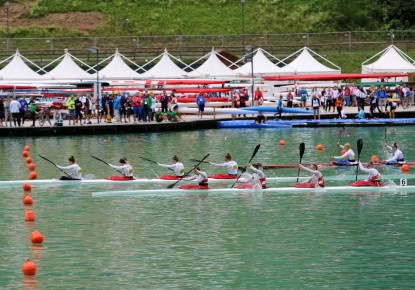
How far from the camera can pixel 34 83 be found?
2601 inches

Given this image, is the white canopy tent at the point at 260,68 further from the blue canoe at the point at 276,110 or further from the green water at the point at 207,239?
the green water at the point at 207,239

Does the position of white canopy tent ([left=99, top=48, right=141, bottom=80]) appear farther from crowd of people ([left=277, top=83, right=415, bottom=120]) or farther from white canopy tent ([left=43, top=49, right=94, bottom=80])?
crowd of people ([left=277, top=83, right=415, bottom=120])

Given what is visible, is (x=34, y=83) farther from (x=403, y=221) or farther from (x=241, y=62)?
(x=403, y=221)

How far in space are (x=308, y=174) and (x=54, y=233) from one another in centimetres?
1303

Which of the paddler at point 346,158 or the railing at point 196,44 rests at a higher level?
the railing at point 196,44

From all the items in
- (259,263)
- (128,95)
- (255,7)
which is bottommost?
(259,263)

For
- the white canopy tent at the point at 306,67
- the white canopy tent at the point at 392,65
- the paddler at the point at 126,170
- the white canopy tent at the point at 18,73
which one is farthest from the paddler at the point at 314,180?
the white canopy tent at the point at 392,65

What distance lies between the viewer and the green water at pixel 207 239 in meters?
25.2

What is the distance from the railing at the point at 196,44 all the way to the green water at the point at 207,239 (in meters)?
39.4

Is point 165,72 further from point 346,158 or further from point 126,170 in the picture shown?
point 126,170

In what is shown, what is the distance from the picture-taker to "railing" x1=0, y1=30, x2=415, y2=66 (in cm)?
8106

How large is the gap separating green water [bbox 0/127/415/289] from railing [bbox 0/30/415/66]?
3942 cm

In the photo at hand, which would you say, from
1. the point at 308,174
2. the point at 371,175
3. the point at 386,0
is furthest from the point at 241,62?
the point at 371,175

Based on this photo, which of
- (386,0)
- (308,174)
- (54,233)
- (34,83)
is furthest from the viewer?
(386,0)
